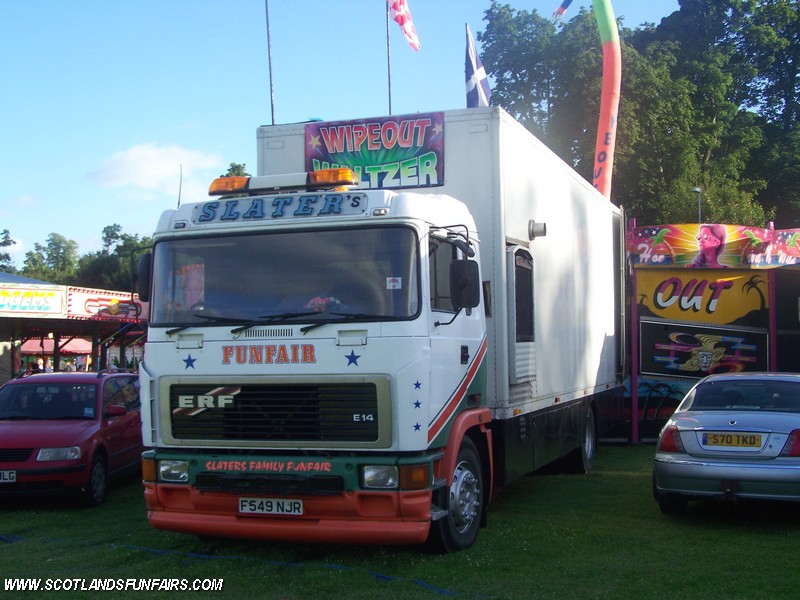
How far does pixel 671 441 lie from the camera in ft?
27.2

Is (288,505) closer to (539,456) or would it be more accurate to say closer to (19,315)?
(539,456)

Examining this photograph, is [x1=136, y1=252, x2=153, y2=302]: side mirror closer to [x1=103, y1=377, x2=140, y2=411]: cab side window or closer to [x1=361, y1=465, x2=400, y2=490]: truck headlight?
[x1=361, y1=465, x2=400, y2=490]: truck headlight

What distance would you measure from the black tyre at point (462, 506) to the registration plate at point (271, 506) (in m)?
1.05

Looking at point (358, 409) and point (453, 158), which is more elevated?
point (453, 158)

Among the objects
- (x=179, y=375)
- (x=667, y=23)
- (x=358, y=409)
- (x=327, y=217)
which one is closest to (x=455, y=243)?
(x=327, y=217)

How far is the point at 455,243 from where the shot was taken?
6.96 metres

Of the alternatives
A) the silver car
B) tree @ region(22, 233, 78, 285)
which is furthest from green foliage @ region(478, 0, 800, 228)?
tree @ region(22, 233, 78, 285)

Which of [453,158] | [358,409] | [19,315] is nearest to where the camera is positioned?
[358,409]

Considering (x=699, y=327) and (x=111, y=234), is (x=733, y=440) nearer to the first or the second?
(x=699, y=327)

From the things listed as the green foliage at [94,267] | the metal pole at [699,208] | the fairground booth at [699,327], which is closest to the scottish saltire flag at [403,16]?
the fairground booth at [699,327]

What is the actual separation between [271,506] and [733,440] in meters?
4.15

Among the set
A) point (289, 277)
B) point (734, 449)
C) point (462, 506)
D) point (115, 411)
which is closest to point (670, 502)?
point (734, 449)

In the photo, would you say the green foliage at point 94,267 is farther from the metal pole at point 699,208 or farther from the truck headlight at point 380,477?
the truck headlight at point 380,477

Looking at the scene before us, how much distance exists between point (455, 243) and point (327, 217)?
3.37 feet
